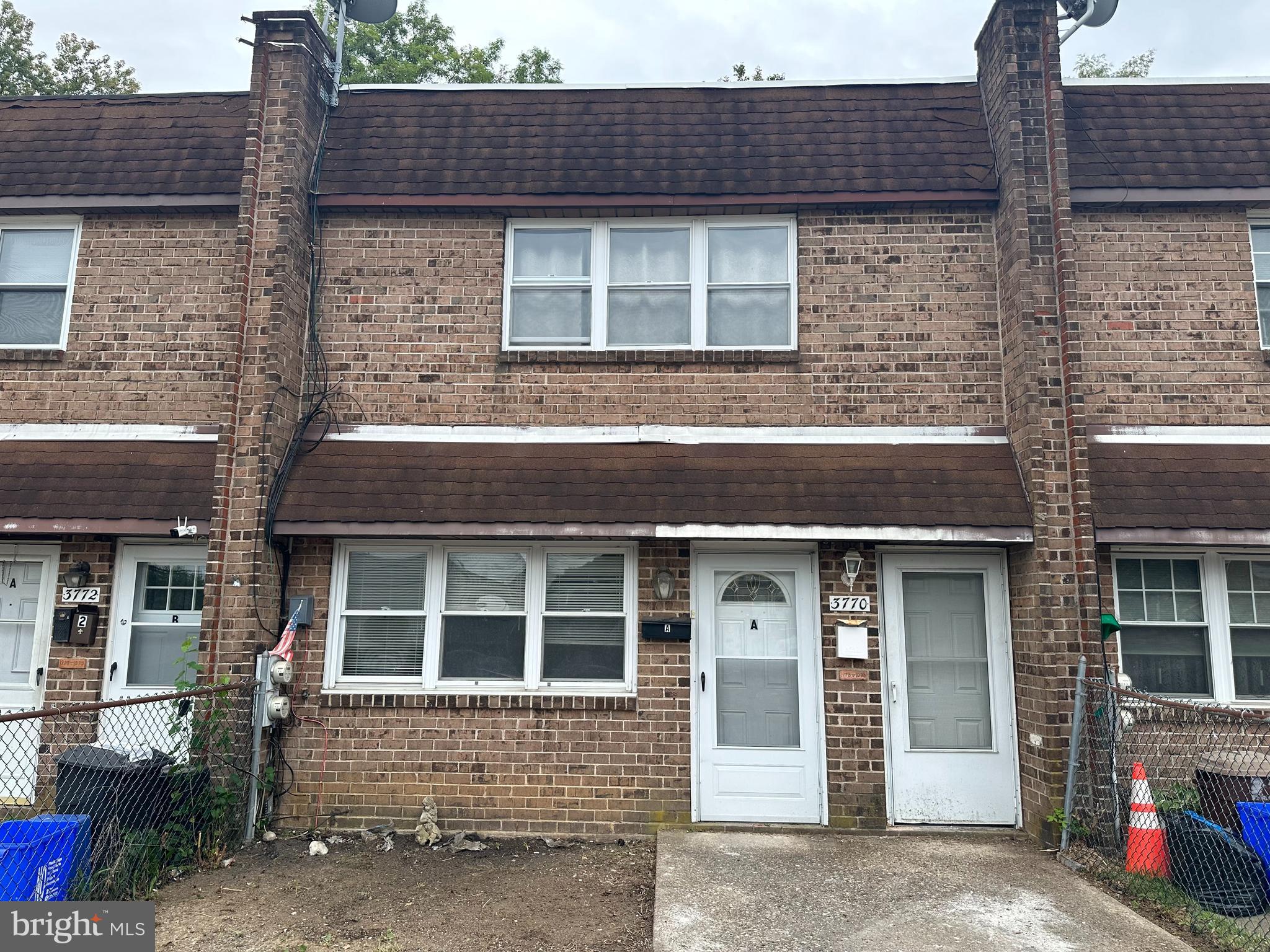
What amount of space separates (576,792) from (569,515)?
2.35m

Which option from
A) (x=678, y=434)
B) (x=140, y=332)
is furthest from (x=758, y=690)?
(x=140, y=332)

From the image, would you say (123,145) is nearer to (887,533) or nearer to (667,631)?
(667,631)

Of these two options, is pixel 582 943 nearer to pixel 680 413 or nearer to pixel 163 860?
pixel 163 860

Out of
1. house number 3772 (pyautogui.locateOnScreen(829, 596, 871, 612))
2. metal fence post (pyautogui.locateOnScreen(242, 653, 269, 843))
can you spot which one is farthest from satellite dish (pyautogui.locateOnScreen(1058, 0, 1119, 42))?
metal fence post (pyautogui.locateOnScreen(242, 653, 269, 843))

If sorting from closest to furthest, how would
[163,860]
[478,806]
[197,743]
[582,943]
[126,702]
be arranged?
[582,943], [126,702], [163,860], [197,743], [478,806]

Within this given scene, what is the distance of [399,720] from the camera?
7.03 meters

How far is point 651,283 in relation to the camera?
7812 mm

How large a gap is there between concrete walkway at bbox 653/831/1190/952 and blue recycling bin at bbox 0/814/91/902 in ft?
11.6

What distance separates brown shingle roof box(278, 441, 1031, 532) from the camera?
6746 mm

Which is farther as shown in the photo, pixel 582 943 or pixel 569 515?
pixel 569 515

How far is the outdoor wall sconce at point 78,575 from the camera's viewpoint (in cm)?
740

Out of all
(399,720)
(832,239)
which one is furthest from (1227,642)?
(399,720)

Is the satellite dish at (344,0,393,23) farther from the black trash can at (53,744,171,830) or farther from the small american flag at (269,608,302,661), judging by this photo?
the black trash can at (53,744,171,830)

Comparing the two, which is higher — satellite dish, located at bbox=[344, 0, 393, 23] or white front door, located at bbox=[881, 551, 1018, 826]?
satellite dish, located at bbox=[344, 0, 393, 23]
